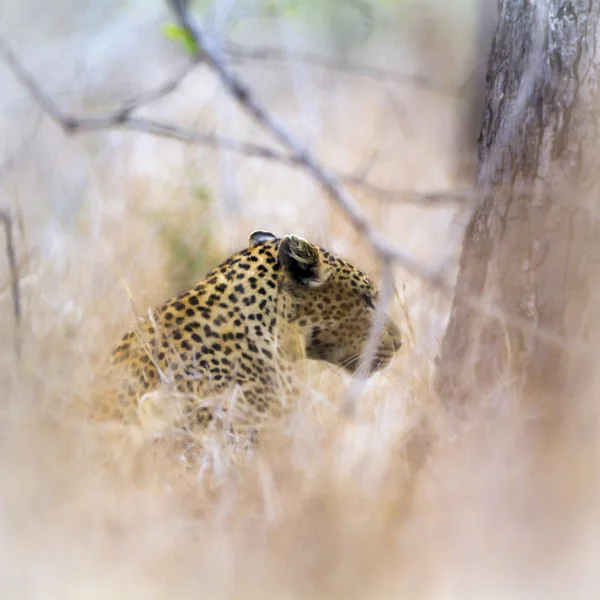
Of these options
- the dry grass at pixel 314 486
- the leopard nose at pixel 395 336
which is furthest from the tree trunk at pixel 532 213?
the leopard nose at pixel 395 336

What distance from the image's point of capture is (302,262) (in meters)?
2.34

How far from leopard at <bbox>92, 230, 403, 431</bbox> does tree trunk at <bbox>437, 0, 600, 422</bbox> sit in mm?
365

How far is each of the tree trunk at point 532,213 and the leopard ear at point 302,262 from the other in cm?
42

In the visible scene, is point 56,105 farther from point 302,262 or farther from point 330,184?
point 330,184

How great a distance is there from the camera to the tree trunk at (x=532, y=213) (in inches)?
81.6

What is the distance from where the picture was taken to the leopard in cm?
227

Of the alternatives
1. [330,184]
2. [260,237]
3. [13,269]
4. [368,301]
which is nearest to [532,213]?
[368,301]

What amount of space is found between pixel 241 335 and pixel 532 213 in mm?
883

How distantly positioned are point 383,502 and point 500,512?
28 centimetres

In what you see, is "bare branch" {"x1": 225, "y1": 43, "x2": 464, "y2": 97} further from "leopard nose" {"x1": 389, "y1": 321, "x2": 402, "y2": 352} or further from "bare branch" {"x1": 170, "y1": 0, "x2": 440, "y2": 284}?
"leopard nose" {"x1": 389, "y1": 321, "x2": 402, "y2": 352}

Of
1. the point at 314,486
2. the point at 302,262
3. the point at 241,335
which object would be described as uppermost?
the point at 302,262

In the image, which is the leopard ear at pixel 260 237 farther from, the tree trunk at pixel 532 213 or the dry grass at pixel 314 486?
the tree trunk at pixel 532 213

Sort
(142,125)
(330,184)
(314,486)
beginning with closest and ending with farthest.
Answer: (330,184), (314,486), (142,125)

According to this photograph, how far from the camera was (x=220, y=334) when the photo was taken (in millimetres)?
2355
